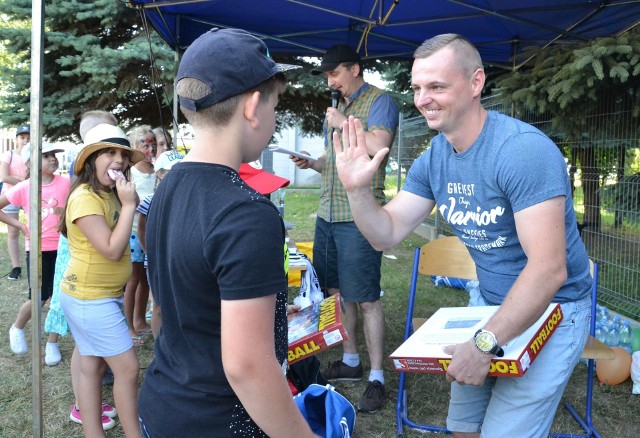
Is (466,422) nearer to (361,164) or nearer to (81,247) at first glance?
(361,164)

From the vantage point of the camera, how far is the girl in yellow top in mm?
2672

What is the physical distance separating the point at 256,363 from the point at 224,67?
62 centimetres

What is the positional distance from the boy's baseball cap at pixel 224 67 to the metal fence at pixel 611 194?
474cm

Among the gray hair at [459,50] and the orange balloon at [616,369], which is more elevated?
the gray hair at [459,50]

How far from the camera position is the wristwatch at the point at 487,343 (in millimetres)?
1688

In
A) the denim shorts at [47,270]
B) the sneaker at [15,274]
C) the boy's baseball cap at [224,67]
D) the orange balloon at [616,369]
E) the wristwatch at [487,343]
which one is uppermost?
the boy's baseball cap at [224,67]

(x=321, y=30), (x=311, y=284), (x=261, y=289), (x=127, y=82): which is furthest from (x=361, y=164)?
(x=127, y=82)

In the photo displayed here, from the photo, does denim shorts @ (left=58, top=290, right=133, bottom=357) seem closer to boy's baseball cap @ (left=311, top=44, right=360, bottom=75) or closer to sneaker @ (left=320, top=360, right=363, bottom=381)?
sneaker @ (left=320, top=360, right=363, bottom=381)

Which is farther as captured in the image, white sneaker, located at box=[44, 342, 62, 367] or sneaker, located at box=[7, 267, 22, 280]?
sneaker, located at box=[7, 267, 22, 280]

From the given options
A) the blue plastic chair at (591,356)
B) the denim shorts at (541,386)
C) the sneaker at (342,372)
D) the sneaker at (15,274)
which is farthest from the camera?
the sneaker at (15,274)

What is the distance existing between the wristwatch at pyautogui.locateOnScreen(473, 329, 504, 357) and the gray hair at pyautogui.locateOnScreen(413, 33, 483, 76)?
909mm

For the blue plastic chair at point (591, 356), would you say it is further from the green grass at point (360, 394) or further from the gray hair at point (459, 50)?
the gray hair at point (459, 50)

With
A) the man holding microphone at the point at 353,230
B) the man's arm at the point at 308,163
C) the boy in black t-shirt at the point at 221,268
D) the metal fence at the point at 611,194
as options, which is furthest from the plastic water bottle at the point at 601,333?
the boy in black t-shirt at the point at 221,268

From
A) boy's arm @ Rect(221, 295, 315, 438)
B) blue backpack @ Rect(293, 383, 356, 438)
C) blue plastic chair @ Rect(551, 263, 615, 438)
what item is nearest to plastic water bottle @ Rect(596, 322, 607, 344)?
blue plastic chair @ Rect(551, 263, 615, 438)
